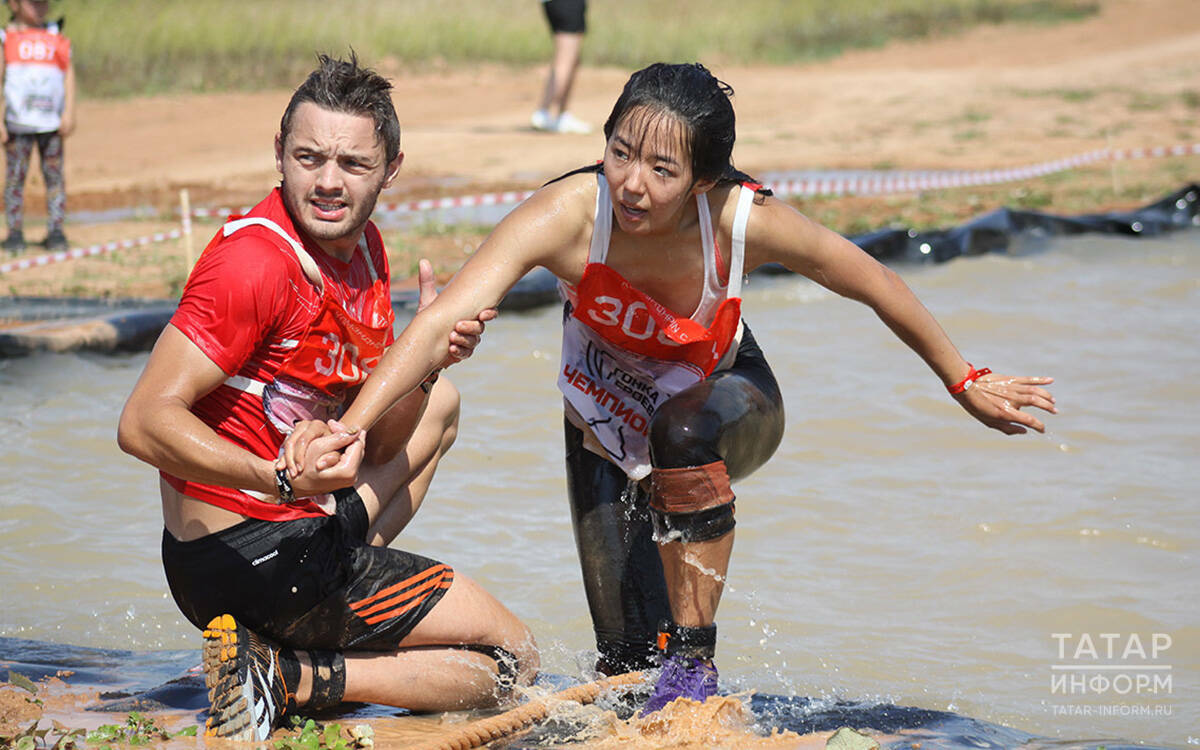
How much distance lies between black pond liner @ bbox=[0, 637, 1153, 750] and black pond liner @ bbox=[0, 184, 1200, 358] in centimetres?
323

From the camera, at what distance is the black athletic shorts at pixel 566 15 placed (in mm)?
13312

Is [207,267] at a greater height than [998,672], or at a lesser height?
greater

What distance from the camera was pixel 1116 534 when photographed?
5047 millimetres

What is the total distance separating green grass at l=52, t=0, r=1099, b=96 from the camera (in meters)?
17.8

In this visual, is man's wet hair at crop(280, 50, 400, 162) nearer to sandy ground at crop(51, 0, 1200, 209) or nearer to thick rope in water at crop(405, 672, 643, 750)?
thick rope in water at crop(405, 672, 643, 750)

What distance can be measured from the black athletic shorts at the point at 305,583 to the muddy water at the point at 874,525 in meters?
0.82

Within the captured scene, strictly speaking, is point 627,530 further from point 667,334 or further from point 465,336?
point 465,336

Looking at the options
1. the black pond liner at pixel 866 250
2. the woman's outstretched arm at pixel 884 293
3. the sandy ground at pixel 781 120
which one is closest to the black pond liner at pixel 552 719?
the woman's outstretched arm at pixel 884 293

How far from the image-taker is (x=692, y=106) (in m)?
3.26

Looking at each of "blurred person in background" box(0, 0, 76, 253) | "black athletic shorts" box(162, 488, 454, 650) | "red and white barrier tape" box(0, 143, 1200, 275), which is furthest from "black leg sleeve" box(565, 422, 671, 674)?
"blurred person in background" box(0, 0, 76, 253)

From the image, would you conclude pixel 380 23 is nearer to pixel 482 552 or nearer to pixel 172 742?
pixel 482 552

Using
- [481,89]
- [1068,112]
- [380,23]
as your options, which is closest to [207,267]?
[1068,112]

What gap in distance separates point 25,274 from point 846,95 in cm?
1125

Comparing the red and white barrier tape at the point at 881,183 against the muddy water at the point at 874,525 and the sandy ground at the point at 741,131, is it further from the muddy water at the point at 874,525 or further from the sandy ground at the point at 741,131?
the muddy water at the point at 874,525
